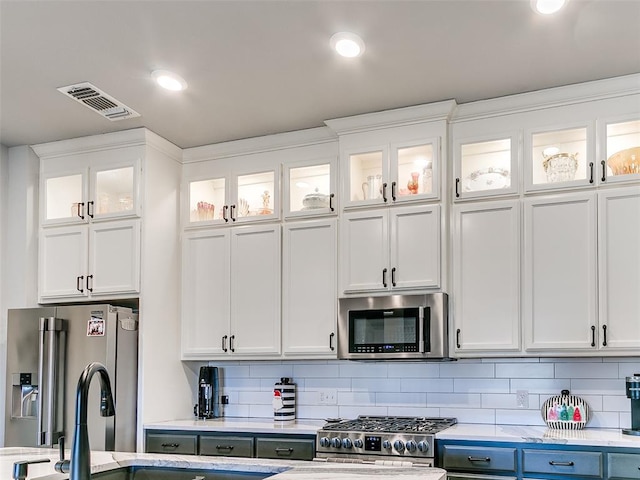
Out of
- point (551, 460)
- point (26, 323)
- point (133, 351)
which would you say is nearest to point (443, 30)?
point (551, 460)

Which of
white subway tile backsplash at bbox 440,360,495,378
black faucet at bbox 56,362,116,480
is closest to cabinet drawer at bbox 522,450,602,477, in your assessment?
white subway tile backsplash at bbox 440,360,495,378

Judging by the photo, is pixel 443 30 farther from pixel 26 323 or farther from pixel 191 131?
pixel 26 323

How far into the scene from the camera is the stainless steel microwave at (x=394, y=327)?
3.92 meters

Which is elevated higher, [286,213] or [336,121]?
[336,121]

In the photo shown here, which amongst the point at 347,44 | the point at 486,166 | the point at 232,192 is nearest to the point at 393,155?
the point at 486,166

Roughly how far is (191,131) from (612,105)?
2.59 meters

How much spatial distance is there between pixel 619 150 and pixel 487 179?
72 cm

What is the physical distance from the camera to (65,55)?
3375 mm

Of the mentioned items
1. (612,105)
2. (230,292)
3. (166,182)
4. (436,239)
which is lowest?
(230,292)

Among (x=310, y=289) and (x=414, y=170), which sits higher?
(x=414, y=170)

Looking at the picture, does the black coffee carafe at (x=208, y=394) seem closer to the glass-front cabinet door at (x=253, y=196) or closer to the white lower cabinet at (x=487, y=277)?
the glass-front cabinet door at (x=253, y=196)

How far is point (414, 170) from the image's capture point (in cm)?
417

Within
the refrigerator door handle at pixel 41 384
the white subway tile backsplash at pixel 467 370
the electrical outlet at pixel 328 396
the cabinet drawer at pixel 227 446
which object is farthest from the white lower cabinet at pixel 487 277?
the refrigerator door handle at pixel 41 384

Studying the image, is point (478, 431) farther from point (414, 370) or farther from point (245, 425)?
point (245, 425)
